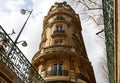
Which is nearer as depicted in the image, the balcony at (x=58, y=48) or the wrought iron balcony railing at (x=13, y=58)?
the wrought iron balcony railing at (x=13, y=58)

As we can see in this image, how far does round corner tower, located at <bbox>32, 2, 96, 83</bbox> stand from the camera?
25.4 metres

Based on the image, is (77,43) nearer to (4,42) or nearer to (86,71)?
(86,71)

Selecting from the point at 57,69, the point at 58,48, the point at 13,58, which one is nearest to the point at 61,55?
the point at 58,48

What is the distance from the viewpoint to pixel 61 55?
26.8 metres

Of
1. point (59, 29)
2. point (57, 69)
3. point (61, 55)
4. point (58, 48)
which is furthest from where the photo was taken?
point (59, 29)

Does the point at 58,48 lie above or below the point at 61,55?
above

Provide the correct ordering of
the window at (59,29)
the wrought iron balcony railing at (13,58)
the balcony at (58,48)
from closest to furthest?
1. the wrought iron balcony railing at (13,58)
2. the balcony at (58,48)
3. the window at (59,29)

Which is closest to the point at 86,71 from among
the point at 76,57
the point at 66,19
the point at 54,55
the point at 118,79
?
the point at 76,57

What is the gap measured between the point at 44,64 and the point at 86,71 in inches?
212

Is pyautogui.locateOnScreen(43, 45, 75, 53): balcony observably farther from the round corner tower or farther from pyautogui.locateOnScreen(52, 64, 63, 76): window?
pyautogui.locateOnScreen(52, 64, 63, 76): window

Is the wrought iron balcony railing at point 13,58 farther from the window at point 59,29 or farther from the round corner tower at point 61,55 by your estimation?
the window at point 59,29

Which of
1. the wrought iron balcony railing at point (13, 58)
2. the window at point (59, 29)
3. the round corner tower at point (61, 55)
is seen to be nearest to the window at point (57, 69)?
the round corner tower at point (61, 55)

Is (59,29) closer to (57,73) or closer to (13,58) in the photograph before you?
(57,73)

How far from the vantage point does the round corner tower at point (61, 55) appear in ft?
83.3
